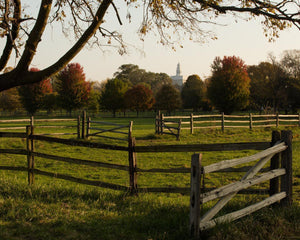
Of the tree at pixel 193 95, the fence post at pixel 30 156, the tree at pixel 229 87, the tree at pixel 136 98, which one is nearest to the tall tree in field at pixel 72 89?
the tree at pixel 136 98

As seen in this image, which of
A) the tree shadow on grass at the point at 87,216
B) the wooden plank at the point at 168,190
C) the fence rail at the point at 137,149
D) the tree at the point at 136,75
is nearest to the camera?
the tree shadow on grass at the point at 87,216

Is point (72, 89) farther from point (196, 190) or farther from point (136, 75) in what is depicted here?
point (196, 190)

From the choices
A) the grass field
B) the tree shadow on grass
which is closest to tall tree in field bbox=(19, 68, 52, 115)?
the grass field

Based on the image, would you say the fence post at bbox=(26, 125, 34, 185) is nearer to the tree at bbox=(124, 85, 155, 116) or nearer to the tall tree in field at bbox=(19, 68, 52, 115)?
the tree at bbox=(124, 85, 155, 116)

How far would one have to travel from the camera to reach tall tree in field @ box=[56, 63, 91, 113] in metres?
62.5

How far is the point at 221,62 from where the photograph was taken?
52500 millimetres

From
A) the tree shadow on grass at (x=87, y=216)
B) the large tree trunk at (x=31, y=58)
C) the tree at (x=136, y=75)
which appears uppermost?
the tree at (x=136, y=75)

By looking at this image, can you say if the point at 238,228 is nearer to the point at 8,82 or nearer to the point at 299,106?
the point at 8,82

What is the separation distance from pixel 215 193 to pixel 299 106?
51734 mm

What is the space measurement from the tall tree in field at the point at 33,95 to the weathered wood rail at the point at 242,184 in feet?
210

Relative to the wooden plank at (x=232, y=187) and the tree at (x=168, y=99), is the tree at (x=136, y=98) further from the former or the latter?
the wooden plank at (x=232, y=187)

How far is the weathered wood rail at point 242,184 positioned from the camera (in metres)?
4.24

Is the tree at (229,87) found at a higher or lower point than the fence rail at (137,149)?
higher

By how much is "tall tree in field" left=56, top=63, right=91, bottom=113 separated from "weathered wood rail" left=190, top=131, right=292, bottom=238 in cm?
5962
